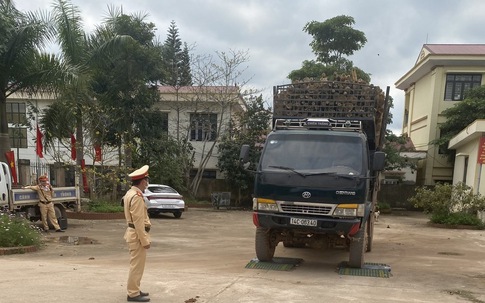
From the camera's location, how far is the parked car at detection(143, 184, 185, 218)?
55.5 ft

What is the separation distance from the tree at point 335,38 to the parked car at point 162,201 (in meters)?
16.0

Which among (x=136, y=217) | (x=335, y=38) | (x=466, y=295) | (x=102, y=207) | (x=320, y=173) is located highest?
(x=335, y=38)

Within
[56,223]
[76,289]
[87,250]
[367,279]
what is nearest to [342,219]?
[367,279]

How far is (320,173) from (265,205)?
3.63 feet

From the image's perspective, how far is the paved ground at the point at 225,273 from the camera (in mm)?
5613

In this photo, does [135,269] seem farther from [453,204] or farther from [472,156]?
[472,156]

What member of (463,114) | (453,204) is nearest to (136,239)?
(453,204)

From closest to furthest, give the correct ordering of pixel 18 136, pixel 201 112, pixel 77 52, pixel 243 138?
pixel 77 52
pixel 243 138
pixel 201 112
pixel 18 136

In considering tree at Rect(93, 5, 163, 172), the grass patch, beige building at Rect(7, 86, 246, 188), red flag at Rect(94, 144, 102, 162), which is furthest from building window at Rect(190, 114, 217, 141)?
the grass patch

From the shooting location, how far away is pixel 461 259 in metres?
9.64

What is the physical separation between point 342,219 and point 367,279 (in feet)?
3.61

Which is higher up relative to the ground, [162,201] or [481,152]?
[481,152]

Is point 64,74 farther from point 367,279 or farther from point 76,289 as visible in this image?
point 367,279

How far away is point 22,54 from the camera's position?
13.5 m
